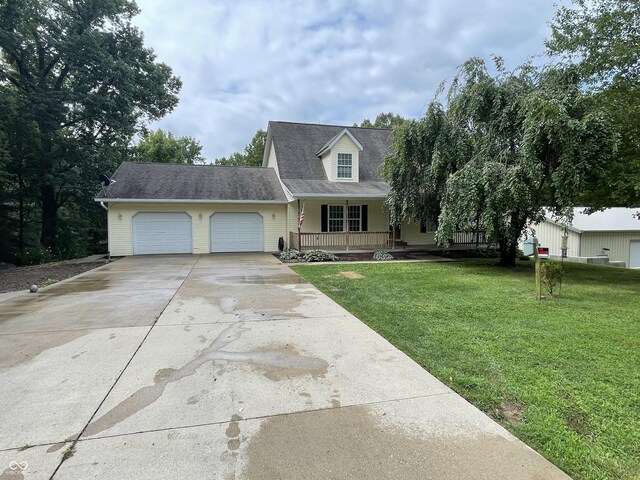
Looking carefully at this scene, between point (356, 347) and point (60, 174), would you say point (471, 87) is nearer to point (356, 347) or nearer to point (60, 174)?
point (356, 347)

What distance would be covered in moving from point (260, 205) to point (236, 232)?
1.76m

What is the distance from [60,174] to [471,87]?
64.8 feet

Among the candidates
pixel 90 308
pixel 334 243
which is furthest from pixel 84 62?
pixel 90 308

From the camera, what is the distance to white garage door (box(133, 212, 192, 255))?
614 inches

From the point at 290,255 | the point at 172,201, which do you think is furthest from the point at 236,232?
the point at 290,255

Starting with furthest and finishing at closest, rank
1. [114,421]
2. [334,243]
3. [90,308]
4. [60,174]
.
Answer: [60,174], [334,243], [90,308], [114,421]

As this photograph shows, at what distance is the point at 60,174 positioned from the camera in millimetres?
17828

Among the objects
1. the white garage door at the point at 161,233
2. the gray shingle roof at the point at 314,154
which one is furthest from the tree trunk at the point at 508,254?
the white garage door at the point at 161,233

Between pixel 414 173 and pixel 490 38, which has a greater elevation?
pixel 490 38

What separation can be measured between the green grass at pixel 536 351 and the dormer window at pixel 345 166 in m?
9.68

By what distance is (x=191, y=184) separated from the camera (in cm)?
1673

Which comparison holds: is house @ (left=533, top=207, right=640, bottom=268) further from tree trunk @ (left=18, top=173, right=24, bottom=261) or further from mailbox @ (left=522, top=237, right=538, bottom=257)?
tree trunk @ (left=18, top=173, right=24, bottom=261)

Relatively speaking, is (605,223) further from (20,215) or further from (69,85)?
(20,215)

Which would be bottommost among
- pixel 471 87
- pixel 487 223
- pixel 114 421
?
pixel 114 421
